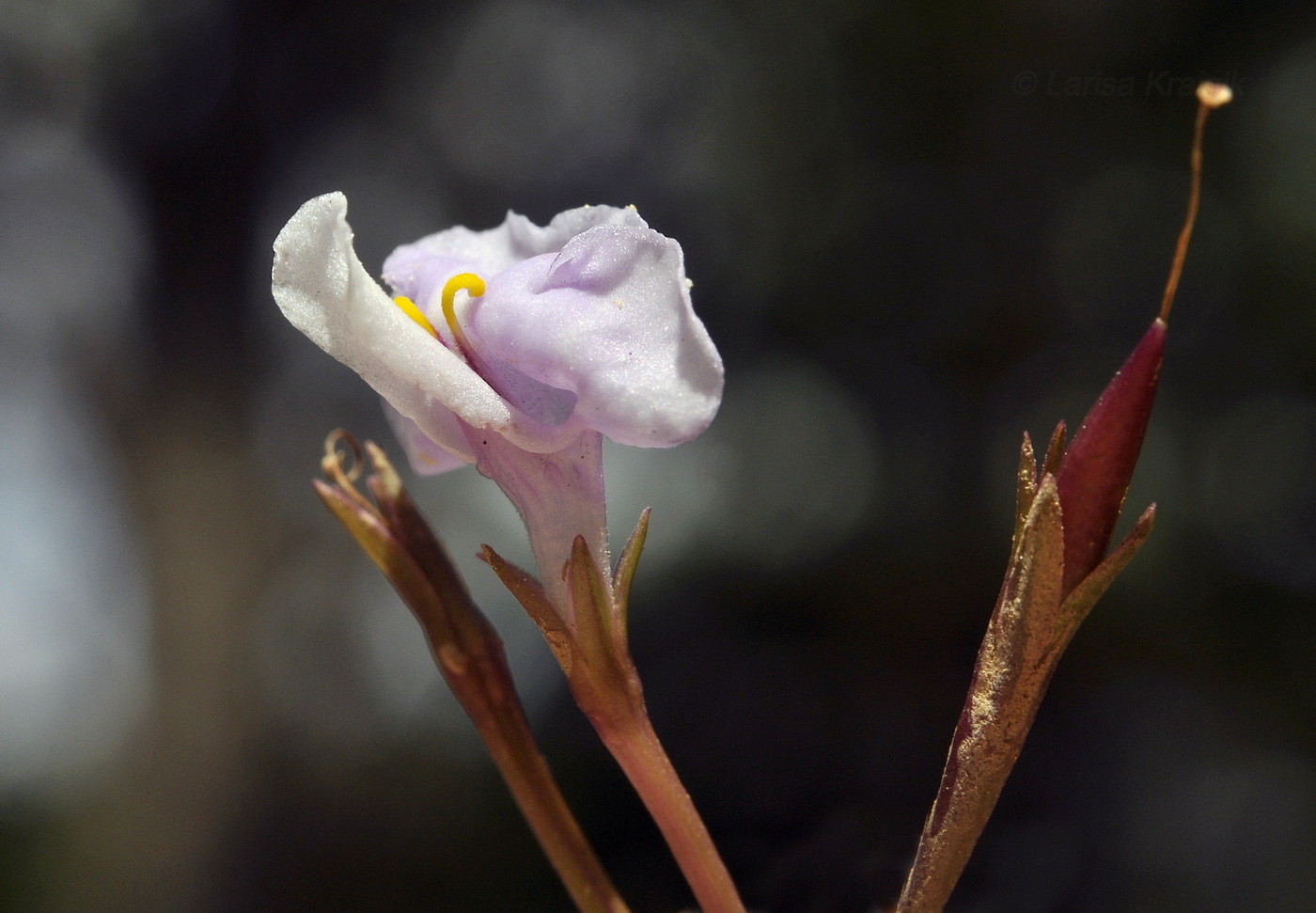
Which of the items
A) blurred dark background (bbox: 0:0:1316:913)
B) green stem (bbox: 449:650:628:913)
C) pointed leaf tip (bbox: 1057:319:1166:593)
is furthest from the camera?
blurred dark background (bbox: 0:0:1316:913)

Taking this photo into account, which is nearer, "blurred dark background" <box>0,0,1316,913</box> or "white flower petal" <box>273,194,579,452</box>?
"white flower petal" <box>273,194,579,452</box>

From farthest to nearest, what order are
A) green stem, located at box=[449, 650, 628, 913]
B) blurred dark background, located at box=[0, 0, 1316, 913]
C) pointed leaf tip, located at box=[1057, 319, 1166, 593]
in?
blurred dark background, located at box=[0, 0, 1316, 913] < green stem, located at box=[449, 650, 628, 913] < pointed leaf tip, located at box=[1057, 319, 1166, 593]

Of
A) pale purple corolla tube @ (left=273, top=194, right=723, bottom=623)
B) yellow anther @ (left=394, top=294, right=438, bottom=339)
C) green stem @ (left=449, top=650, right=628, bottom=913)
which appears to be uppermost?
yellow anther @ (left=394, top=294, right=438, bottom=339)

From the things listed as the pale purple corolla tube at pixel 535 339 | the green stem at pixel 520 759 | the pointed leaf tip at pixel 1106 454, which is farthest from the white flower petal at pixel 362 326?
the pointed leaf tip at pixel 1106 454

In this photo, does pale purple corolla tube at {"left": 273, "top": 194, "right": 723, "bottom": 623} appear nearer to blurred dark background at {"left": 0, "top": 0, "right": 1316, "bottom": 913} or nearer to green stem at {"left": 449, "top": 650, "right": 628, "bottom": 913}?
green stem at {"left": 449, "top": 650, "right": 628, "bottom": 913}

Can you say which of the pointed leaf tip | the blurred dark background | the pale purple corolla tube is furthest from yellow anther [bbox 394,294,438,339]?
the blurred dark background

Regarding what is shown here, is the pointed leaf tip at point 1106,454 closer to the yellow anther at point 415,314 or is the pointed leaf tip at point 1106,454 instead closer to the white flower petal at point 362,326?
the white flower petal at point 362,326

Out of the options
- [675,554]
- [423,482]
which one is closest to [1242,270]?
[675,554]

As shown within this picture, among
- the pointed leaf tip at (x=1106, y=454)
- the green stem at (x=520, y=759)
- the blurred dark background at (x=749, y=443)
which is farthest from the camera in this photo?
the blurred dark background at (x=749, y=443)
